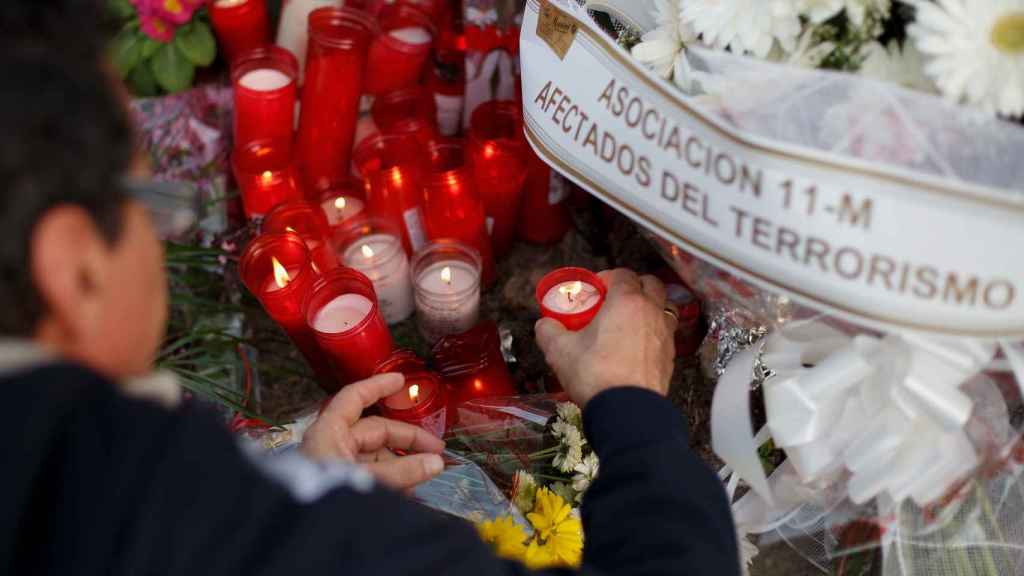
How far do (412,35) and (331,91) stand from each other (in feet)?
0.73

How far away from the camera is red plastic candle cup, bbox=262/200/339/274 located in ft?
4.86

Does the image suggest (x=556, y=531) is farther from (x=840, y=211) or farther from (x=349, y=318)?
(x=840, y=211)

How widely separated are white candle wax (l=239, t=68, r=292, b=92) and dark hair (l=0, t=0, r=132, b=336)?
3.40 ft

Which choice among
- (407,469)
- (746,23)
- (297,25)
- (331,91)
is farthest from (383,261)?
(746,23)

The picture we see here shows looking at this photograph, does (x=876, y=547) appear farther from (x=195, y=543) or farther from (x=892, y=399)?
(x=195, y=543)

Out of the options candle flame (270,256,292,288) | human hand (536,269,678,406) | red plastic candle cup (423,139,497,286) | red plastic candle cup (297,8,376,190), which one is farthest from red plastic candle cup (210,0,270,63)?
human hand (536,269,678,406)

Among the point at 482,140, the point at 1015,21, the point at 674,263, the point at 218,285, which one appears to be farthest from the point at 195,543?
the point at 218,285

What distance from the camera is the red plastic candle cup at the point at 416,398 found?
4.14 feet

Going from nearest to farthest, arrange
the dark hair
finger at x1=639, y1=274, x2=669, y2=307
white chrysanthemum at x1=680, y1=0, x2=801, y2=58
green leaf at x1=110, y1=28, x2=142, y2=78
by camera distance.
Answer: the dark hair → white chrysanthemum at x1=680, y1=0, x2=801, y2=58 → finger at x1=639, y1=274, x2=669, y2=307 → green leaf at x1=110, y1=28, x2=142, y2=78

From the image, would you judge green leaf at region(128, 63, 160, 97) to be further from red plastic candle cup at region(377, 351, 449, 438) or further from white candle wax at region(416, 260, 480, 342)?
red plastic candle cup at region(377, 351, 449, 438)

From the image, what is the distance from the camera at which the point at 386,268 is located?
4.89 ft

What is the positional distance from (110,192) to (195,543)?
0.86ft

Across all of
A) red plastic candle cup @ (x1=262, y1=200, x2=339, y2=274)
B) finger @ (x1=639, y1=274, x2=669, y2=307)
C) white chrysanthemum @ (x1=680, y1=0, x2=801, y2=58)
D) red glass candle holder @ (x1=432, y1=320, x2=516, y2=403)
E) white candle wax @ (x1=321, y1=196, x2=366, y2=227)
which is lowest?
red glass candle holder @ (x1=432, y1=320, x2=516, y2=403)

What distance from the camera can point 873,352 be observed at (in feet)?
3.15
